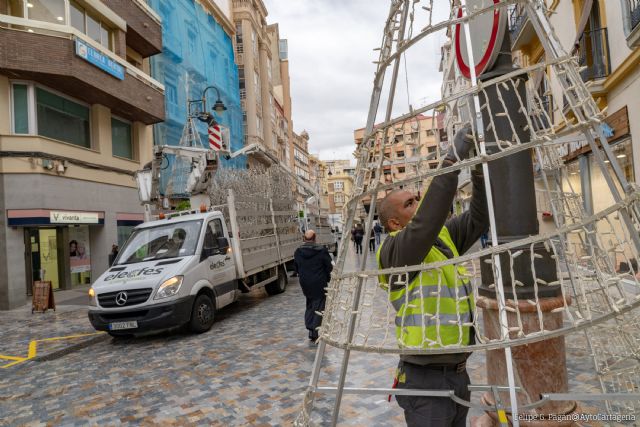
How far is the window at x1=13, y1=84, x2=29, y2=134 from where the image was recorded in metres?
13.1

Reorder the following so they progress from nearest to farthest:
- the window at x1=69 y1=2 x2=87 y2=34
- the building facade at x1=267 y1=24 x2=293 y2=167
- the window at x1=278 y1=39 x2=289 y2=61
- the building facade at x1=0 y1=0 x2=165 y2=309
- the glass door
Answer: the building facade at x1=0 y1=0 x2=165 y2=309
the glass door
the window at x1=69 y1=2 x2=87 y2=34
the building facade at x1=267 y1=24 x2=293 y2=167
the window at x1=278 y1=39 x2=289 y2=61

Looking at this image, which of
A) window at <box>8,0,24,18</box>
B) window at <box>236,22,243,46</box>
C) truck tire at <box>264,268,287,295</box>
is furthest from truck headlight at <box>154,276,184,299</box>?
window at <box>236,22,243,46</box>

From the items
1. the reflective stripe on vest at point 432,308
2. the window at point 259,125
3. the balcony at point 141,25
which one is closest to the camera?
the reflective stripe on vest at point 432,308

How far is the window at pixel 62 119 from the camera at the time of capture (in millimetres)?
13750

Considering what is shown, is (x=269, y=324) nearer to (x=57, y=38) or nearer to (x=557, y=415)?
(x=557, y=415)

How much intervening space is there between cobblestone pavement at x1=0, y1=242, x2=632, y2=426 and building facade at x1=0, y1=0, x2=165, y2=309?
Answer: 5.85 m

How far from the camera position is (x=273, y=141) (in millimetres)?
41344

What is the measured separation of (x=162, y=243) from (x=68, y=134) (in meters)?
8.79

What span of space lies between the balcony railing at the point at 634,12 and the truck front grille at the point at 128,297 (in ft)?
33.5

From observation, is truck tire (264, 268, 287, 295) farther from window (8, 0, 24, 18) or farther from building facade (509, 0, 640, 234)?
window (8, 0, 24, 18)

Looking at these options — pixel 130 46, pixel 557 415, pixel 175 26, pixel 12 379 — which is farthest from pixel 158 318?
pixel 175 26

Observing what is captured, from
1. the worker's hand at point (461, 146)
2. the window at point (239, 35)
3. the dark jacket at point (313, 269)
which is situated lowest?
the dark jacket at point (313, 269)

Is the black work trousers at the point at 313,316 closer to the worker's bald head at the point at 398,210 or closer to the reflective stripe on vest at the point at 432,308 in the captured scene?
the worker's bald head at the point at 398,210

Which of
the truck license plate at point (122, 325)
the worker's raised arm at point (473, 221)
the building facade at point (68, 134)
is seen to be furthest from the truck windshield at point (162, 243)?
the worker's raised arm at point (473, 221)
